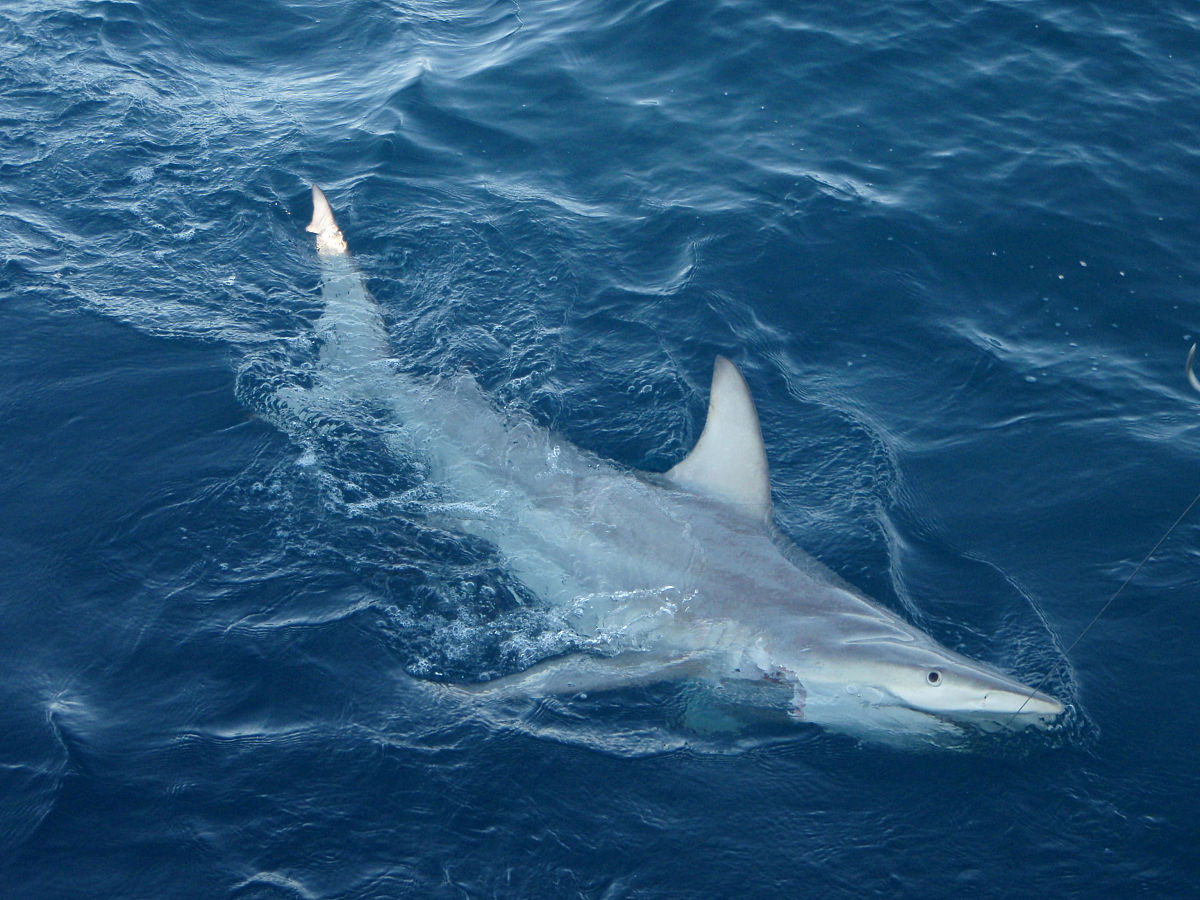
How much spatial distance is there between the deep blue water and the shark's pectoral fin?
20 cm

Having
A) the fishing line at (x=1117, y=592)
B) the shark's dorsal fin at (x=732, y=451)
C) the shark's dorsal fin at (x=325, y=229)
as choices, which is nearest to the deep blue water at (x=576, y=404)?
the fishing line at (x=1117, y=592)

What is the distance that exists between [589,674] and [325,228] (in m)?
6.34

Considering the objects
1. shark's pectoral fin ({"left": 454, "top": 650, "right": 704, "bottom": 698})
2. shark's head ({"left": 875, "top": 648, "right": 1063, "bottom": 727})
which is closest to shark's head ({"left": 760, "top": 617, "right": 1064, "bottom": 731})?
shark's head ({"left": 875, "top": 648, "right": 1063, "bottom": 727})

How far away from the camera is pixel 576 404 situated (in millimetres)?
9766

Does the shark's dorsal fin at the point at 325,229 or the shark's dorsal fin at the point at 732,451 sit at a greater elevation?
the shark's dorsal fin at the point at 325,229

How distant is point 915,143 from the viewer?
43.2 feet

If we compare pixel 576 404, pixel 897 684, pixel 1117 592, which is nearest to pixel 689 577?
pixel 897 684

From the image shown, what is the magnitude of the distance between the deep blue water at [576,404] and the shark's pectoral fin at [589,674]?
20 cm

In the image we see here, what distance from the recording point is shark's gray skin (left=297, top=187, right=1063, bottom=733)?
7020 mm

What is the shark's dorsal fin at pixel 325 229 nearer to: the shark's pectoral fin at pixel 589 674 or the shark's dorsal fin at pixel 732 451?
the shark's dorsal fin at pixel 732 451

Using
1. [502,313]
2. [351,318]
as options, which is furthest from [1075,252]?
[351,318]

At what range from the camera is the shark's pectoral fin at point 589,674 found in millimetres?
7219

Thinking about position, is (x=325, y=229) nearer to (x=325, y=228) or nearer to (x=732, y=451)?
(x=325, y=228)

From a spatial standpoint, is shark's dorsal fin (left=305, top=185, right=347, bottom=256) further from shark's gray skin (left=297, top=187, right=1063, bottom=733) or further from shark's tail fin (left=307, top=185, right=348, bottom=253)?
shark's gray skin (left=297, top=187, right=1063, bottom=733)
